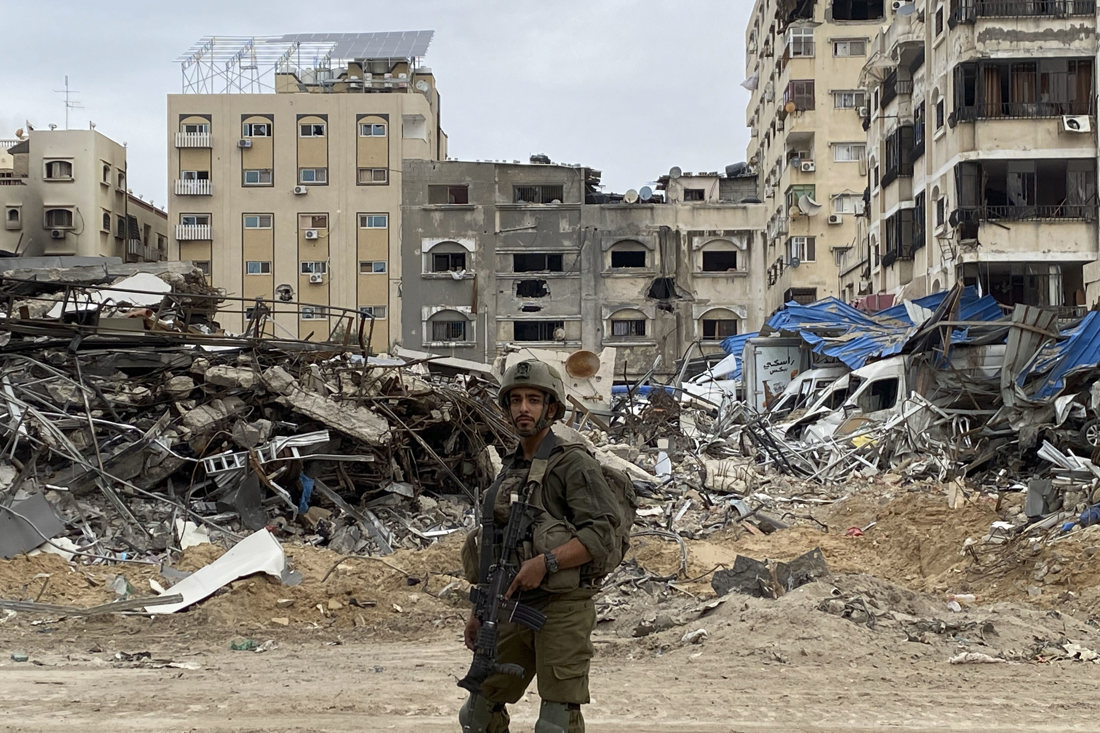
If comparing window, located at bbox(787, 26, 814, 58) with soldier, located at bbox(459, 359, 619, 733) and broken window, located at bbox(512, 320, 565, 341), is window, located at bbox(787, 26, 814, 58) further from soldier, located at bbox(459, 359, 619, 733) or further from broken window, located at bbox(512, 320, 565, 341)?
soldier, located at bbox(459, 359, 619, 733)

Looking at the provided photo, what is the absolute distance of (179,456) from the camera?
12.7 m

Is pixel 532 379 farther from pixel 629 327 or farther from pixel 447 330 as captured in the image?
pixel 447 330

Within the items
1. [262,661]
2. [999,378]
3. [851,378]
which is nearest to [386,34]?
[851,378]

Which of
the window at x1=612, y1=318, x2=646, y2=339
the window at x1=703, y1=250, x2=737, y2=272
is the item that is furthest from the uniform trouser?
the window at x1=703, y1=250, x2=737, y2=272

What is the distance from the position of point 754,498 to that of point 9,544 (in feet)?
32.6

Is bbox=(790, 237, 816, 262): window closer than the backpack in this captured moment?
No

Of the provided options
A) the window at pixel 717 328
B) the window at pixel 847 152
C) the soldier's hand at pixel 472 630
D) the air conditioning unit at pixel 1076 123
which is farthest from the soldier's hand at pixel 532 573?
the window at pixel 717 328

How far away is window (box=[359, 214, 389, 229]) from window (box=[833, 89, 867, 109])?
2186 centimetres

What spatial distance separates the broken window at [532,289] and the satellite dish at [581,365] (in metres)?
33.6

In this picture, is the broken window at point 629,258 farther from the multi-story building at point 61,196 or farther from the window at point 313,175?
the multi-story building at point 61,196

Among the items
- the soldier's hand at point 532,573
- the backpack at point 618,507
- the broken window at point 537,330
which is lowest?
the soldier's hand at point 532,573

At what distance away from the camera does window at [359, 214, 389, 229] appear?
59.8m

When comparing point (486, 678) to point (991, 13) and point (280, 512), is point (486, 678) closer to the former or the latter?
point (280, 512)

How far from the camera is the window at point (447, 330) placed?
59156mm
